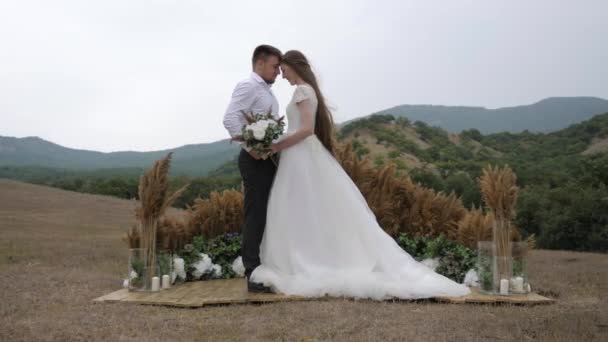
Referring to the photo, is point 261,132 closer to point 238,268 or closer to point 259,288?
point 259,288

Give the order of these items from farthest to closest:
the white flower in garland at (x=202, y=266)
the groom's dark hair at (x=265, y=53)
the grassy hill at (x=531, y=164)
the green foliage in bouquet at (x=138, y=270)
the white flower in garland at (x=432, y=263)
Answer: the grassy hill at (x=531, y=164), the white flower in garland at (x=202, y=266), the white flower in garland at (x=432, y=263), the groom's dark hair at (x=265, y=53), the green foliage in bouquet at (x=138, y=270)

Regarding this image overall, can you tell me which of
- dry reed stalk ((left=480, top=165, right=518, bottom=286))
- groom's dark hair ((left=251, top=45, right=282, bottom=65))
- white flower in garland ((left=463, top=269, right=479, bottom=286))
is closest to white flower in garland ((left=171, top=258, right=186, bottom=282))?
groom's dark hair ((left=251, top=45, right=282, bottom=65))

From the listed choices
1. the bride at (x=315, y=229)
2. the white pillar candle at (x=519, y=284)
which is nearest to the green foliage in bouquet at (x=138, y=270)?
the bride at (x=315, y=229)

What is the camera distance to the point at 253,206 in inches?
222

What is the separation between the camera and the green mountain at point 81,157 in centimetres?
Result: 6294

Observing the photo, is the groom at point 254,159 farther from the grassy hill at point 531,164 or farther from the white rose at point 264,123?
the grassy hill at point 531,164

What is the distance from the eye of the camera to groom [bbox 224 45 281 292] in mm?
5625

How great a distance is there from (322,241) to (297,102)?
4.77 feet

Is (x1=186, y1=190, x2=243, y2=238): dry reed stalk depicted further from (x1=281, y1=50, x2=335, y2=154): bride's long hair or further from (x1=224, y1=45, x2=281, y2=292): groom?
(x1=281, y1=50, x2=335, y2=154): bride's long hair

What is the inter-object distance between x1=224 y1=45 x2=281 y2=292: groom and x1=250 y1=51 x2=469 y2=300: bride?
4.0 inches

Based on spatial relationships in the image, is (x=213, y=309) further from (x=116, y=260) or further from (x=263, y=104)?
(x=116, y=260)

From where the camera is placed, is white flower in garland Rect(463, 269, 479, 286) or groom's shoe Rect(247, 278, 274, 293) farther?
white flower in garland Rect(463, 269, 479, 286)

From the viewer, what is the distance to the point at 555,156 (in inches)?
1313

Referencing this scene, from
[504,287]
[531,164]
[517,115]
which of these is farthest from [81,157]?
[504,287]
